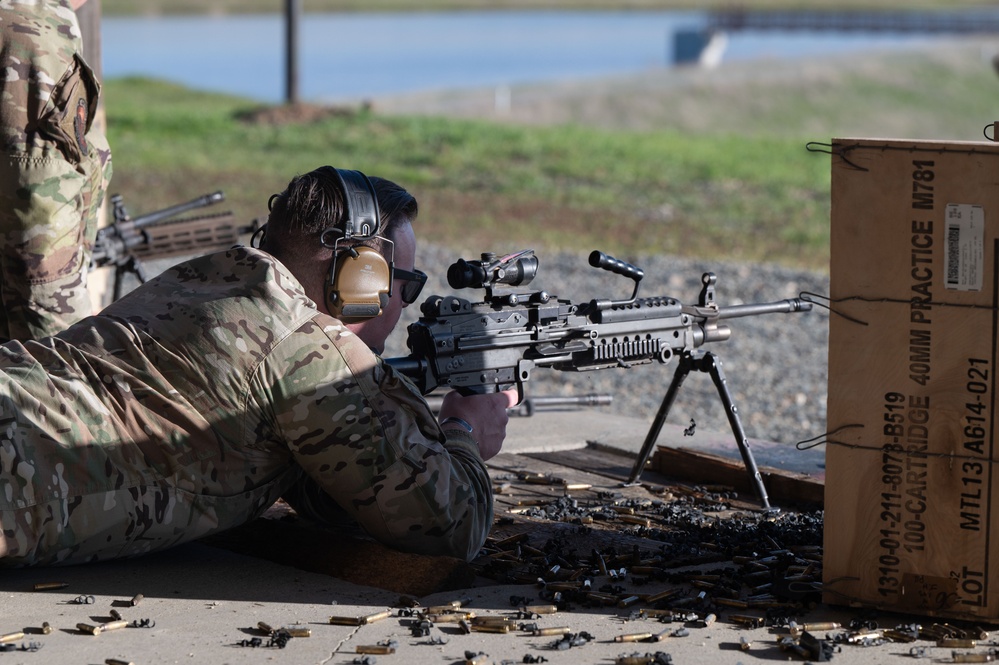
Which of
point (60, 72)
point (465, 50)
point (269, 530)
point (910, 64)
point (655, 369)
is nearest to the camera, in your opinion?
point (269, 530)

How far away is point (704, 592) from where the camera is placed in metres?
3.83

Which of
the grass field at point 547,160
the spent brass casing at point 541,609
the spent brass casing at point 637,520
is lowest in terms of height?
the spent brass casing at point 541,609

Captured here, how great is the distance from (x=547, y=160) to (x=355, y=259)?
19777 millimetres

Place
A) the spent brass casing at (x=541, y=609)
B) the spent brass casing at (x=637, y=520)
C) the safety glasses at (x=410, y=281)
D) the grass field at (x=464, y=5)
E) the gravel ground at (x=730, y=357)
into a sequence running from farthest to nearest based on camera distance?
the grass field at (x=464, y=5) < the gravel ground at (x=730, y=357) < the spent brass casing at (x=637, y=520) < the safety glasses at (x=410, y=281) < the spent brass casing at (x=541, y=609)

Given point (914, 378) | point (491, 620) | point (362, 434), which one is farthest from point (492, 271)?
point (914, 378)

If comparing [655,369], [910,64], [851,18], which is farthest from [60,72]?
[851,18]

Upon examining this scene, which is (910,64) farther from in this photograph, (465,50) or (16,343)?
(16,343)

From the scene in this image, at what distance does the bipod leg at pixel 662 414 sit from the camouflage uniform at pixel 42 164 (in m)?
2.36

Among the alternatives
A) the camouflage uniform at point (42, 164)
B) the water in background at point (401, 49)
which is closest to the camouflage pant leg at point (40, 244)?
the camouflage uniform at point (42, 164)

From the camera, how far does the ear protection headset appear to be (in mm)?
3729

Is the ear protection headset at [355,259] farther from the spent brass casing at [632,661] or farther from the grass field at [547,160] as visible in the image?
the grass field at [547,160]

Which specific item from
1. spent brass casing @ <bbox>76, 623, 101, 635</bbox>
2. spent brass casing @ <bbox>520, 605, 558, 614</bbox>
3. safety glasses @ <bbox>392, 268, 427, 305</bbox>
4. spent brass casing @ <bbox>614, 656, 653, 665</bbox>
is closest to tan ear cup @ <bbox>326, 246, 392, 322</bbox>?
safety glasses @ <bbox>392, 268, 427, 305</bbox>

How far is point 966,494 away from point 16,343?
2.63 metres

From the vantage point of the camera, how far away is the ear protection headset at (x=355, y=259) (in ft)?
12.2
